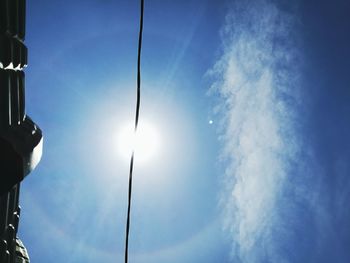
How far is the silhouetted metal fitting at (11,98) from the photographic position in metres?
7.14

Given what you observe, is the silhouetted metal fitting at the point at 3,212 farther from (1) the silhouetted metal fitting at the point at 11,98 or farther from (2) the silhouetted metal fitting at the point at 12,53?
(2) the silhouetted metal fitting at the point at 12,53

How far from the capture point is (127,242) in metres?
5.69

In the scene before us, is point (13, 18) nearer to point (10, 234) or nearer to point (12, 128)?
point (12, 128)

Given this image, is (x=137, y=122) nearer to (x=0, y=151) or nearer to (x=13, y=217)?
(x=0, y=151)

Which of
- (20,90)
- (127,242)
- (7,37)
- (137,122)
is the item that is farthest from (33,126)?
(127,242)

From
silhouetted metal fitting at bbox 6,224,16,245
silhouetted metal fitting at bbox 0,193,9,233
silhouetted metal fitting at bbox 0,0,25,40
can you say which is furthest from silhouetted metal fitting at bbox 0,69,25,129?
silhouetted metal fitting at bbox 6,224,16,245

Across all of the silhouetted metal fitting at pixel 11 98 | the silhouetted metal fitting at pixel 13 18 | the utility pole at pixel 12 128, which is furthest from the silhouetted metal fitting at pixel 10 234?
the silhouetted metal fitting at pixel 13 18

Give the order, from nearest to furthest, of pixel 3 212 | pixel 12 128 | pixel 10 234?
pixel 12 128, pixel 3 212, pixel 10 234

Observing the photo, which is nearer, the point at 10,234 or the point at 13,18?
the point at 13,18

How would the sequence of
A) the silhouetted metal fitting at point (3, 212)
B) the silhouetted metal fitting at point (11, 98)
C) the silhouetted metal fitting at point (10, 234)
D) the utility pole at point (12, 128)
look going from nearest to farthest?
the utility pole at point (12, 128) < the silhouetted metal fitting at point (11, 98) < the silhouetted metal fitting at point (3, 212) < the silhouetted metal fitting at point (10, 234)

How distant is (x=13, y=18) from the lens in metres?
7.66

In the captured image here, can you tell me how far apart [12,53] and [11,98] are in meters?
1.05

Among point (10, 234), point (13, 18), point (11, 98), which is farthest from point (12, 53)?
point (10, 234)

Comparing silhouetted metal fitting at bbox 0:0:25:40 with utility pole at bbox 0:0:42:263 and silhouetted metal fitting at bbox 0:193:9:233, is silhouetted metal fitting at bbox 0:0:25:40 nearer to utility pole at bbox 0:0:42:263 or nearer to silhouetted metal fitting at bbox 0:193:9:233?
utility pole at bbox 0:0:42:263
